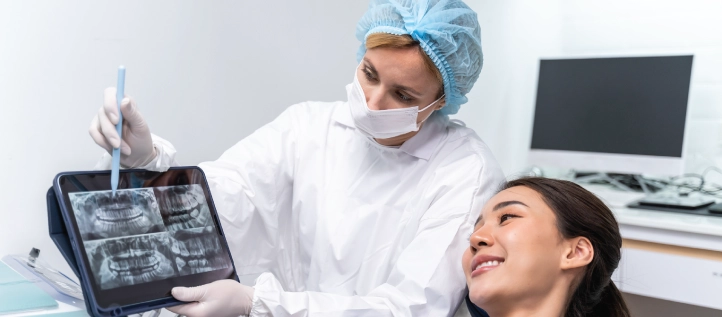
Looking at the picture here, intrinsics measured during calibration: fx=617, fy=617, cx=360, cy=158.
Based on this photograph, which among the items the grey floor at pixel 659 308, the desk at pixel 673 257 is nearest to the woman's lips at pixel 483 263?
the desk at pixel 673 257

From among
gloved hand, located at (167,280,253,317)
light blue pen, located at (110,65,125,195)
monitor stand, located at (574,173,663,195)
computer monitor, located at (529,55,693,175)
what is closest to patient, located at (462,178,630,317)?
gloved hand, located at (167,280,253,317)

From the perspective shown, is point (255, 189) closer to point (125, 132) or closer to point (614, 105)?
point (125, 132)

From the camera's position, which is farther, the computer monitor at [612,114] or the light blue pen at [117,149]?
the computer monitor at [612,114]

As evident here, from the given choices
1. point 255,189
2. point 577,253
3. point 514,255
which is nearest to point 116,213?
point 255,189

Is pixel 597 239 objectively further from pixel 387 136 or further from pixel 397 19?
pixel 397 19

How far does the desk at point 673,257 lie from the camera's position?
211 centimetres

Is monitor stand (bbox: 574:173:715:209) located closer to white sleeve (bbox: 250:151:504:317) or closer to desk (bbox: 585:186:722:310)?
desk (bbox: 585:186:722:310)

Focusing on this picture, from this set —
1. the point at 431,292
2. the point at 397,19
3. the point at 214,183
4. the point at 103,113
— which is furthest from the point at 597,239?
the point at 103,113

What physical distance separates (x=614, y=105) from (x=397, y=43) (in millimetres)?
1614

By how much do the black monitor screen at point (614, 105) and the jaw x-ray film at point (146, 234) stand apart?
199 centimetres

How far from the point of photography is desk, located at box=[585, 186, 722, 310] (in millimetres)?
2105

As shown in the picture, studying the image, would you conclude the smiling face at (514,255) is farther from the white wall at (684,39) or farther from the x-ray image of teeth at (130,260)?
the white wall at (684,39)

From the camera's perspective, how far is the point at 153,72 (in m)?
1.58

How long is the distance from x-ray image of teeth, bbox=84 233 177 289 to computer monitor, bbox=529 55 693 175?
2.10 metres
